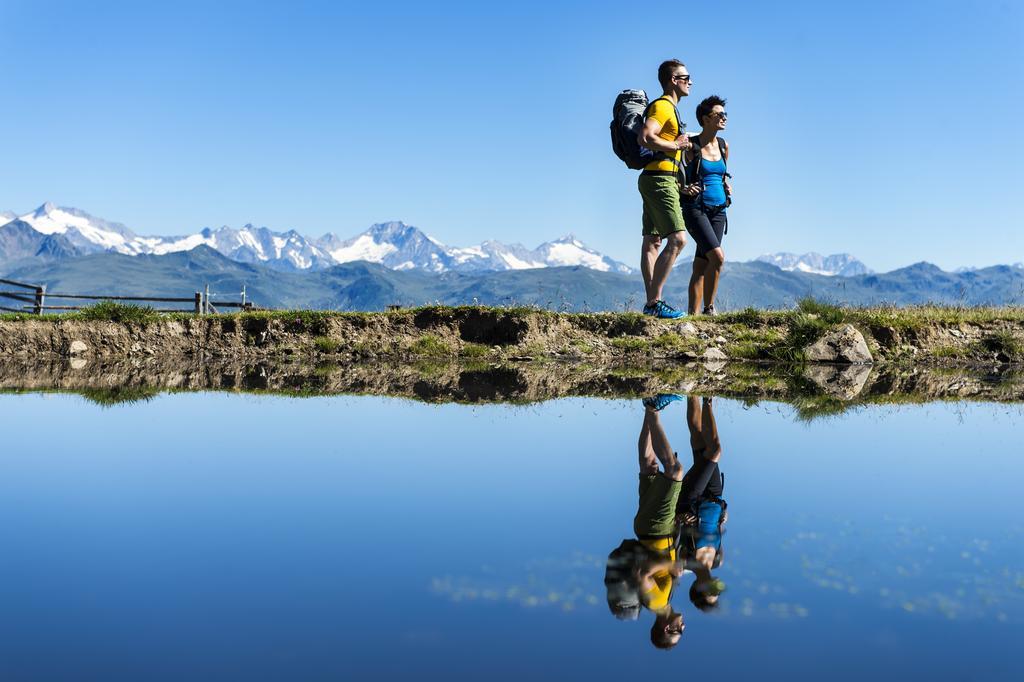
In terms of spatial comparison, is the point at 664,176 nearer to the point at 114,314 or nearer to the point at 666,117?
the point at 666,117

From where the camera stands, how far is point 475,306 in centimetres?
1761

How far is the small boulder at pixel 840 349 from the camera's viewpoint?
1562 cm

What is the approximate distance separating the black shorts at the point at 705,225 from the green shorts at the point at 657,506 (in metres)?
9.50

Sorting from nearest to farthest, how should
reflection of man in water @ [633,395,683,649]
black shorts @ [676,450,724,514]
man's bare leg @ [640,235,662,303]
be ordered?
1. reflection of man in water @ [633,395,683,649]
2. black shorts @ [676,450,724,514]
3. man's bare leg @ [640,235,662,303]

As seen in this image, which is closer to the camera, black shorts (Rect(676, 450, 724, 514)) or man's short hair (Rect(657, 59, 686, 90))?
black shorts (Rect(676, 450, 724, 514))

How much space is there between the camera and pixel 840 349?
15.7 m

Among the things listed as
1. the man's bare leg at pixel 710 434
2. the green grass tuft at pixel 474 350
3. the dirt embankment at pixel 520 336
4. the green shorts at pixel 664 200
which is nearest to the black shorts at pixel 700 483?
the man's bare leg at pixel 710 434

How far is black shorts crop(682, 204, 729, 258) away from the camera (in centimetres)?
1401

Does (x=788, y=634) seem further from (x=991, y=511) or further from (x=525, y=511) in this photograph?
(x=991, y=511)

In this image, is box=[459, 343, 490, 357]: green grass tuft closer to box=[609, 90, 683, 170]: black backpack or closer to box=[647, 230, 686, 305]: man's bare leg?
box=[647, 230, 686, 305]: man's bare leg

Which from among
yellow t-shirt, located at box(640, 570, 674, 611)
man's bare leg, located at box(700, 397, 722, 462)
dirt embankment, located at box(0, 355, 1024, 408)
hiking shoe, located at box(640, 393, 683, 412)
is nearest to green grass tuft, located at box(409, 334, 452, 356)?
dirt embankment, located at box(0, 355, 1024, 408)

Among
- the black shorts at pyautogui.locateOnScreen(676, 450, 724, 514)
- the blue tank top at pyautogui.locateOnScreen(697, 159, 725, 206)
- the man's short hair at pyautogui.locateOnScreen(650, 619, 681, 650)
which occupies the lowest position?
the man's short hair at pyautogui.locateOnScreen(650, 619, 681, 650)

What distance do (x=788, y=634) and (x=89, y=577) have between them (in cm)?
245

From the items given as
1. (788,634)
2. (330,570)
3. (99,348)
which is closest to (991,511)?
(788,634)
